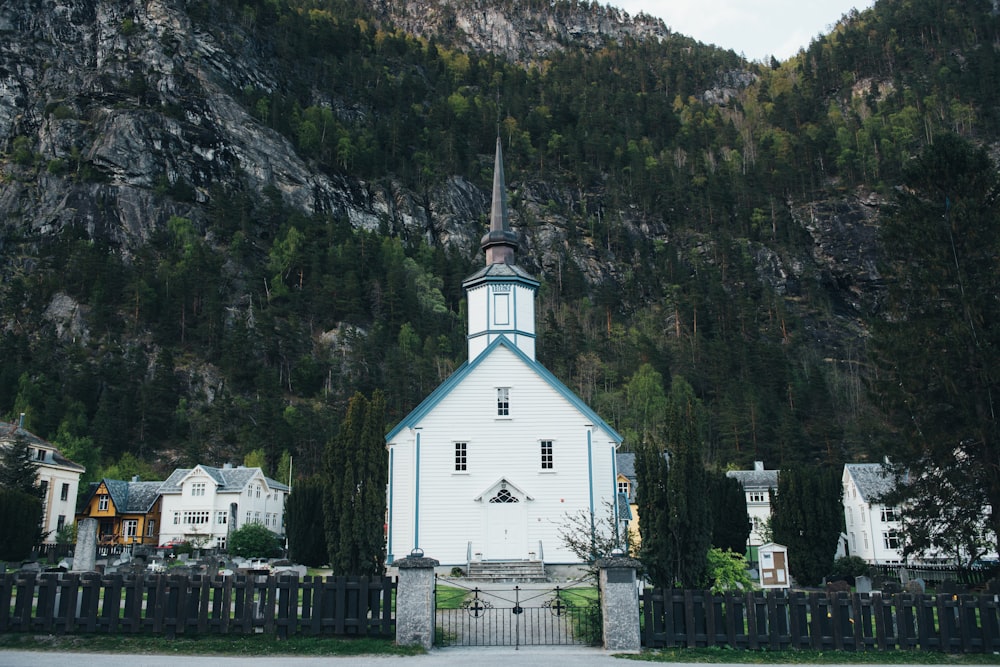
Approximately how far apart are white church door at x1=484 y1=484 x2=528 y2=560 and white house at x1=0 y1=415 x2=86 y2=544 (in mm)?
35192

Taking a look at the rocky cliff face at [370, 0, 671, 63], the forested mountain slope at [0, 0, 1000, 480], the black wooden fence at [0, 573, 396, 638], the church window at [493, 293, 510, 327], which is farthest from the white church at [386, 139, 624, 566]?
the rocky cliff face at [370, 0, 671, 63]

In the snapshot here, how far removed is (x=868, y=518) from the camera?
46812 mm

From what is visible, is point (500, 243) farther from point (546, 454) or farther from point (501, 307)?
point (546, 454)

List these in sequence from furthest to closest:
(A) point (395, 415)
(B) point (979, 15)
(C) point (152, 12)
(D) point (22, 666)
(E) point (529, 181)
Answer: (B) point (979, 15) → (E) point (529, 181) → (C) point (152, 12) → (A) point (395, 415) → (D) point (22, 666)

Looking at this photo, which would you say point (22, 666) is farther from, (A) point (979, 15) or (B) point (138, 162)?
(A) point (979, 15)

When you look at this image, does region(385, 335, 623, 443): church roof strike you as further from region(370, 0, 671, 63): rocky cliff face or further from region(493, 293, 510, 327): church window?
region(370, 0, 671, 63): rocky cliff face

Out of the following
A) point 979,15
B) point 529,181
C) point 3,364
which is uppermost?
point 979,15

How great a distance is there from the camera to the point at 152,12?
117625 mm

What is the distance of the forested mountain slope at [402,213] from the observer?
81.8 meters

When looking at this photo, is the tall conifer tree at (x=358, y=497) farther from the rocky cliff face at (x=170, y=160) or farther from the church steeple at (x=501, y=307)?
the rocky cliff face at (x=170, y=160)

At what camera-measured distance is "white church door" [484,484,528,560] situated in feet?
92.9

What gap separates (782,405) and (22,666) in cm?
7914

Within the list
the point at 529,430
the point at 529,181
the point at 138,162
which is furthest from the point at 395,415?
the point at 529,181

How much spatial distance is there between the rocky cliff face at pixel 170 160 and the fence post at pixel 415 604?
96362mm
